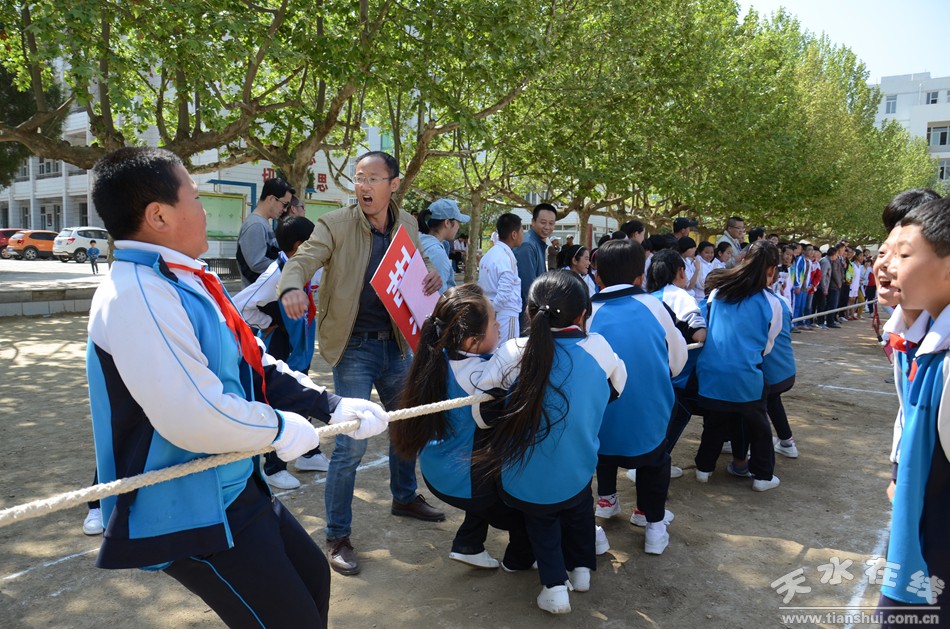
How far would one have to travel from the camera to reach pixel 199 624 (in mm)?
2754

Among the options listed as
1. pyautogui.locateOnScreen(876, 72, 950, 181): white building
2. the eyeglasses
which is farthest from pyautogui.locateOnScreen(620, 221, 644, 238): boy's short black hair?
pyautogui.locateOnScreen(876, 72, 950, 181): white building

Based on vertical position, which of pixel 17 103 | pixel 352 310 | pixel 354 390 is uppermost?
pixel 17 103

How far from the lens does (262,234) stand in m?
4.65

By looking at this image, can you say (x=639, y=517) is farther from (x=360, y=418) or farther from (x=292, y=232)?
(x=292, y=232)

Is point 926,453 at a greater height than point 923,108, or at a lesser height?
lesser

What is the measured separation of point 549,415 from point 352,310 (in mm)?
1122

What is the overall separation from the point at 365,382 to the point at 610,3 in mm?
11571

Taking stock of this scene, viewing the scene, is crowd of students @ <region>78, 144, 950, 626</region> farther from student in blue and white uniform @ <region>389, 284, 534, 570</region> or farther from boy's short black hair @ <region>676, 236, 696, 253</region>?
boy's short black hair @ <region>676, 236, 696, 253</region>

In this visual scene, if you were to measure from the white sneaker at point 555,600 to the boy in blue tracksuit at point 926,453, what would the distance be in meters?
1.28

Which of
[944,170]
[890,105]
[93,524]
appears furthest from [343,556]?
[890,105]

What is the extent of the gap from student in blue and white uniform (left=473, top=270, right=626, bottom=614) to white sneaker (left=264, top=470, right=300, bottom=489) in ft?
6.11

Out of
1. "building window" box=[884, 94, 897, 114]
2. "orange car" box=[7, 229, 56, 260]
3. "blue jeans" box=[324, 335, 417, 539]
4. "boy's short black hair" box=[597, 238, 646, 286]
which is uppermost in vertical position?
"building window" box=[884, 94, 897, 114]

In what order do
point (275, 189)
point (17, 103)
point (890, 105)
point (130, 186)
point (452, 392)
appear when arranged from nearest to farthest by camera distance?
1. point (130, 186)
2. point (452, 392)
3. point (275, 189)
4. point (17, 103)
5. point (890, 105)

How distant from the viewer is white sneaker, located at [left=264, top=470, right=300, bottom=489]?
13.9ft
